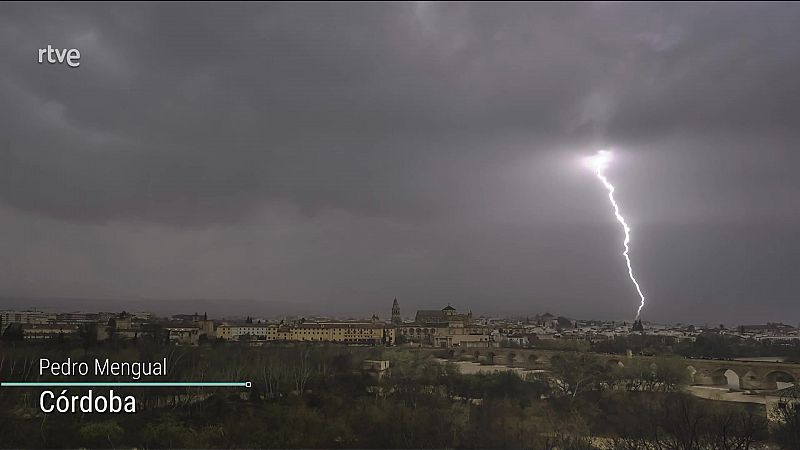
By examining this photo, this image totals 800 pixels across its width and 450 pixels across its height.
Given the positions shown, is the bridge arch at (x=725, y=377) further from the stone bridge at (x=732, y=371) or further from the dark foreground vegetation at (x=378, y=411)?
the dark foreground vegetation at (x=378, y=411)

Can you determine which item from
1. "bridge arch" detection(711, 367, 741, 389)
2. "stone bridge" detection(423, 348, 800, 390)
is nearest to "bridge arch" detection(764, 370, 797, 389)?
"stone bridge" detection(423, 348, 800, 390)

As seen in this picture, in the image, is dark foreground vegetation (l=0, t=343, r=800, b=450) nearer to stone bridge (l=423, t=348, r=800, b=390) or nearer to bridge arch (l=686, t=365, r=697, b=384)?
bridge arch (l=686, t=365, r=697, b=384)

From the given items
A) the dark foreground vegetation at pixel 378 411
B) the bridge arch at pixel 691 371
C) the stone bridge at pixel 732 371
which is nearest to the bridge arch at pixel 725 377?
the stone bridge at pixel 732 371

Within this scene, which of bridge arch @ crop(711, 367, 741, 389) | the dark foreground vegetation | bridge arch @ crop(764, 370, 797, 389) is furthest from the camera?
A: bridge arch @ crop(711, 367, 741, 389)

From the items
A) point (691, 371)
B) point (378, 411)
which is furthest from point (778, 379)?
point (378, 411)

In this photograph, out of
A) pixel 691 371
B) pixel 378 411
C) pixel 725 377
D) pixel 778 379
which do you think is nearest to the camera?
pixel 378 411

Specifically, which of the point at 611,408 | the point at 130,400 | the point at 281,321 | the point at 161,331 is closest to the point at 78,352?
the point at 130,400

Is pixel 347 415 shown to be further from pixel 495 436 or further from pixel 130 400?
pixel 130 400

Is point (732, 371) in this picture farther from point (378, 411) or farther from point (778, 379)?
point (378, 411)
